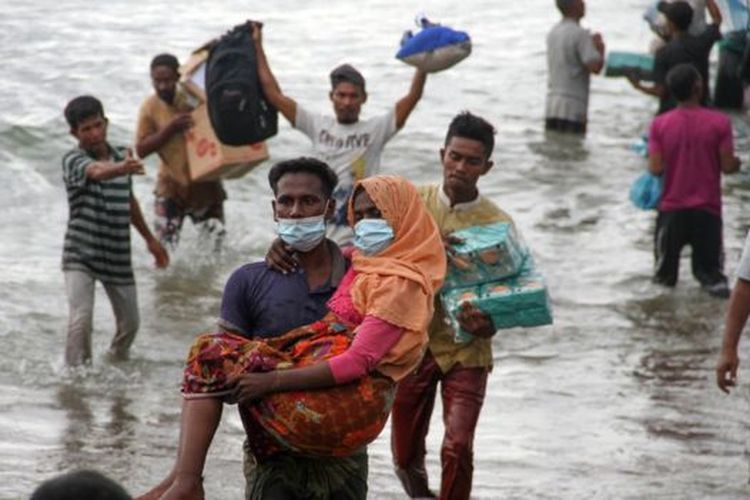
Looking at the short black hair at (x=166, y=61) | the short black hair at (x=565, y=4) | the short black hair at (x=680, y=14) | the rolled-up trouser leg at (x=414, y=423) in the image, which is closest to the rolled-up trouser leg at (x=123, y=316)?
the short black hair at (x=166, y=61)

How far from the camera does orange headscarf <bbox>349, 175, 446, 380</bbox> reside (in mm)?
5750

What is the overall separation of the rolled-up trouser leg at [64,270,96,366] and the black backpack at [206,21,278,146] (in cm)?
118

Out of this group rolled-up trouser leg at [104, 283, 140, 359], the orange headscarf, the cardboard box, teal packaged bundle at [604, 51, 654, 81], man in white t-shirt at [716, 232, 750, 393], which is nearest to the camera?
the orange headscarf

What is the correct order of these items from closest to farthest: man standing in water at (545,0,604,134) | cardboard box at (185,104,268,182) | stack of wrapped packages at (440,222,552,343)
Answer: stack of wrapped packages at (440,222,552,343) → cardboard box at (185,104,268,182) → man standing in water at (545,0,604,134)

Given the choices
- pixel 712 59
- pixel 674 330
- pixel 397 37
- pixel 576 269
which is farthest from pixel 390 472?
pixel 397 37

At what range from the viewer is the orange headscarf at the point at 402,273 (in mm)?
5750

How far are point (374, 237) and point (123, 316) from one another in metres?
5.48

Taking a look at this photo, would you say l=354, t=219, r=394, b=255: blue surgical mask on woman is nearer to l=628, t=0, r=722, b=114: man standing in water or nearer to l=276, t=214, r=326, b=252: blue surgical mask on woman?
l=276, t=214, r=326, b=252: blue surgical mask on woman

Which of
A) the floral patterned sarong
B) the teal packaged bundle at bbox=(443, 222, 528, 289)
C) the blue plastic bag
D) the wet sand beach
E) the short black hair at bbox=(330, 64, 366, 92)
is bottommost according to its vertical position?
the wet sand beach

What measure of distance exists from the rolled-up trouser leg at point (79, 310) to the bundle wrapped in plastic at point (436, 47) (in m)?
2.11

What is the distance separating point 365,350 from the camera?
566 cm

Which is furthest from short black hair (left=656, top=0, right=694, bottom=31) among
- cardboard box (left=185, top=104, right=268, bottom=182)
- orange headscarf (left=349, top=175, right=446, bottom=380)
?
orange headscarf (left=349, top=175, right=446, bottom=380)

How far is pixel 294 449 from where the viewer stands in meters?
5.62

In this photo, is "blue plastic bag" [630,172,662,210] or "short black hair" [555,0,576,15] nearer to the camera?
"blue plastic bag" [630,172,662,210]
